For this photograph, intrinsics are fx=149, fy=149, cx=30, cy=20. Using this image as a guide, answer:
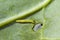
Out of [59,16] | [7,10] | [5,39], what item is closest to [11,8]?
[7,10]

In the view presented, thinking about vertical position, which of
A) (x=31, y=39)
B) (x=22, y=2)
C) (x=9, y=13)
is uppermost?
(x=22, y=2)

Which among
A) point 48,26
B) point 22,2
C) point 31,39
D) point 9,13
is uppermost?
point 22,2

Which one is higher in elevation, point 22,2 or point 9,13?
point 22,2

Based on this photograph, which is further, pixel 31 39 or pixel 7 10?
pixel 7 10

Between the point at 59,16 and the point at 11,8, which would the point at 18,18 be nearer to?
the point at 11,8

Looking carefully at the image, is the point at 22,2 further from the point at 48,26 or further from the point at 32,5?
the point at 48,26

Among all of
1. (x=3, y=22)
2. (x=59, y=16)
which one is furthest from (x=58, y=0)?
(x=3, y=22)
